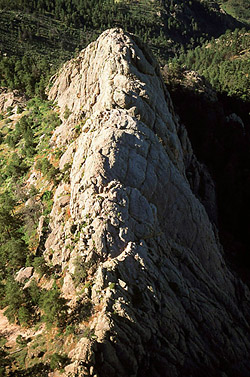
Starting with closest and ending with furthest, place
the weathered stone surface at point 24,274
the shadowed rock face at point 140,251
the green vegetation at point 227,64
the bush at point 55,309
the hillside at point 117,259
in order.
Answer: the shadowed rock face at point 140,251 → the hillside at point 117,259 → the bush at point 55,309 → the weathered stone surface at point 24,274 → the green vegetation at point 227,64

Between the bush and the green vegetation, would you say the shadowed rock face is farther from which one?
the green vegetation

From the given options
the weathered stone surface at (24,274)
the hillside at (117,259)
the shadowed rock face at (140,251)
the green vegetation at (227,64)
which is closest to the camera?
the shadowed rock face at (140,251)

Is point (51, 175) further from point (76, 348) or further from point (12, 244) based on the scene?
point (76, 348)

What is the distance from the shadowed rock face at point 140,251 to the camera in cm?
2525

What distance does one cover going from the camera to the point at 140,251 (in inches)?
1158

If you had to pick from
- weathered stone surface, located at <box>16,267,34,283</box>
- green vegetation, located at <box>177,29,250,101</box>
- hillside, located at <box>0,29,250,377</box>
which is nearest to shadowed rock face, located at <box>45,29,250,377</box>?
hillside, located at <box>0,29,250,377</box>

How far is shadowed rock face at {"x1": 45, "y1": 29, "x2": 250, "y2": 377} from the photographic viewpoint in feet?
82.8

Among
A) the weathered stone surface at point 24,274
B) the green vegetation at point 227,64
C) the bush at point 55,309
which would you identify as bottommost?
the bush at point 55,309

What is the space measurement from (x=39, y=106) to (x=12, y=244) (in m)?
47.5

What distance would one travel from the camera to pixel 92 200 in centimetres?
3152

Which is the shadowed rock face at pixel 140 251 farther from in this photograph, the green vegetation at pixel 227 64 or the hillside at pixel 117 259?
the green vegetation at pixel 227 64

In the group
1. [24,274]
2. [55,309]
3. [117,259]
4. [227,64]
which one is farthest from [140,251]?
[227,64]

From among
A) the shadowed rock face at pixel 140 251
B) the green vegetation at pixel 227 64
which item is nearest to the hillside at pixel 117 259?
the shadowed rock face at pixel 140 251

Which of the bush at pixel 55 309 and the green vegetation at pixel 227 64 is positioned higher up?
the green vegetation at pixel 227 64
